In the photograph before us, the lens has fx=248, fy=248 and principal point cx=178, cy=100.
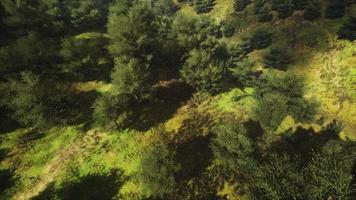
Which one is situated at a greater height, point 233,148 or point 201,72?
point 201,72

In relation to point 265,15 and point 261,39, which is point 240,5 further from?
point 261,39

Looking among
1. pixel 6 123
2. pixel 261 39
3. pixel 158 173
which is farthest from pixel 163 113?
pixel 261 39

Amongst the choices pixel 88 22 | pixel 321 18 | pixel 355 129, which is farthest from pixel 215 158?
pixel 321 18

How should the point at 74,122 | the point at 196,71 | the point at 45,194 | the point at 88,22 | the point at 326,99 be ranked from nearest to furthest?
the point at 45,194 < the point at 74,122 < the point at 196,71 < the point at 326,99 < the point at 88,22

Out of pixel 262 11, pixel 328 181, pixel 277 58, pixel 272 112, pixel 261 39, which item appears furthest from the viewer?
pixel 262 11

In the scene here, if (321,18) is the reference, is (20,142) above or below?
below

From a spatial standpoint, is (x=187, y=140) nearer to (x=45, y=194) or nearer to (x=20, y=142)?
(x=45, y=194)

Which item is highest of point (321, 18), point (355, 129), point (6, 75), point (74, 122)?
point (321, 18)

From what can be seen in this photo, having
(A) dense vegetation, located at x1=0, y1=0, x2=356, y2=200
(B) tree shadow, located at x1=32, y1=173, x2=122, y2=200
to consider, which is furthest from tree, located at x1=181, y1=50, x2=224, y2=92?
(B) tree shadow, located at x1=32, y1=173, x2=122, y2=200
